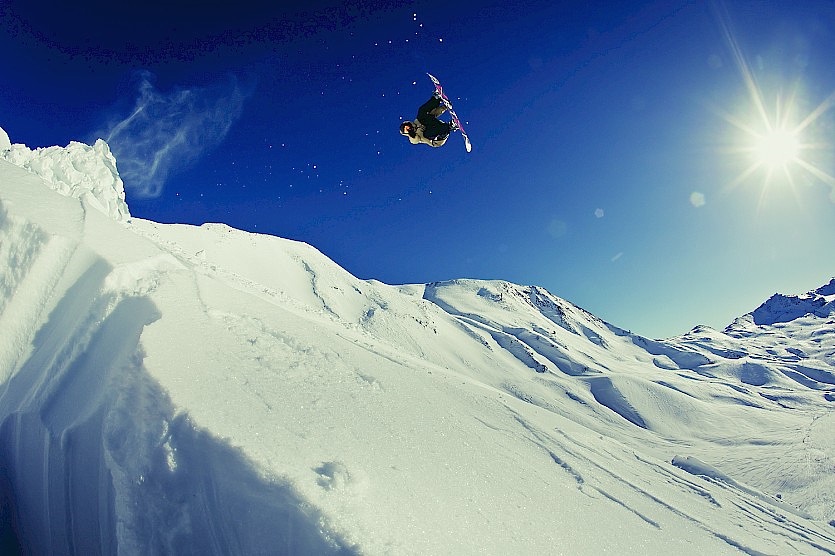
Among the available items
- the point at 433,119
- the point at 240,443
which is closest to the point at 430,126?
the point at 433,119

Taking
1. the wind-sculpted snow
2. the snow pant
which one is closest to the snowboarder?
the snow pant

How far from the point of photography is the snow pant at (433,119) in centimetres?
1314

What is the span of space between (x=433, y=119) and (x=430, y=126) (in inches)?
9.3

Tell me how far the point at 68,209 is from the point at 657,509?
1466 centimetres

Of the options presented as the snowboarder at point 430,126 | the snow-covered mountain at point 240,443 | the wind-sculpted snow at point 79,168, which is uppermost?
the snowboarder at point 430,126

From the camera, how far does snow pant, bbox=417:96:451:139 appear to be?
43.1 feet

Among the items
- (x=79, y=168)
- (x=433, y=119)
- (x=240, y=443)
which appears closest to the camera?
(x=240, y=443)

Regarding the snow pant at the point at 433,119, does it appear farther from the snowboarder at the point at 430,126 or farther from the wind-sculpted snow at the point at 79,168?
the wind-sculpted snow at the point at 79,168

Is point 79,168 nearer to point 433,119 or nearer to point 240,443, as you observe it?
point 433,119

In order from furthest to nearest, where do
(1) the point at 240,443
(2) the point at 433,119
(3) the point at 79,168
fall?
(3) the point at 79,168, (2) the point at 433,119, (1) the point at 240,443

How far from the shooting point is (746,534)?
11.4m

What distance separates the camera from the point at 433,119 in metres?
13.3

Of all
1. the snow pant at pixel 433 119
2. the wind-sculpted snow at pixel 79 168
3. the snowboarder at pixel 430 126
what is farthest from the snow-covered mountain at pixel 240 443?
the wind-sculpted snow at pixel 79 168

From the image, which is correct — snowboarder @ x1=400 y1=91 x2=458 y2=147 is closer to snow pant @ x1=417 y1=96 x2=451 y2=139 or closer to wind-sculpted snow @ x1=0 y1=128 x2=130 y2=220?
snow pant @ x1=417 y1=96 x2=451 y2=139
